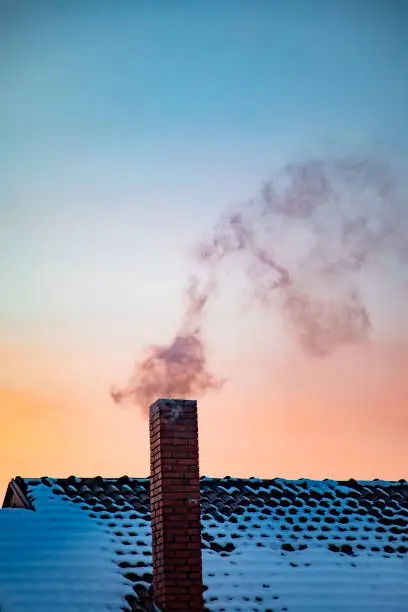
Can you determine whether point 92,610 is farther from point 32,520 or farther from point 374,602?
point 374,602

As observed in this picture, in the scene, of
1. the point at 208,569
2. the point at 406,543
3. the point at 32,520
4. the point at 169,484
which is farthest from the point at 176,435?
the point at 406,543

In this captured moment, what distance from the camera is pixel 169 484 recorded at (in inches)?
352

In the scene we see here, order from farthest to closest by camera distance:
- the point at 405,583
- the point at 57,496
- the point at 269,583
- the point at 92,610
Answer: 1. the point at 57,496
2. the point at 405,583
3. the point at 269,583
4. the point at 92,610

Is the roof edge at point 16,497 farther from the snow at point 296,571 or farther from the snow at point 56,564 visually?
the snow at point 296,571

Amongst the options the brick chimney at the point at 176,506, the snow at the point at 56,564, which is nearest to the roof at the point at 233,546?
the snow at the point at 56,564

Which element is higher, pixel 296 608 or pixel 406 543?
pixel 406 543

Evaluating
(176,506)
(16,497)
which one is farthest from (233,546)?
(16,497)

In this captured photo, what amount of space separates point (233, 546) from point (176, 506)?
214 centimetres

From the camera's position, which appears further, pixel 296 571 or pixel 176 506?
pixel 296 571

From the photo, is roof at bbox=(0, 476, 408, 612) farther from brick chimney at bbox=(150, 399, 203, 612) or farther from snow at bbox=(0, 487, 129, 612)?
brick chimney at bbox=(150, 399, 203, 612)

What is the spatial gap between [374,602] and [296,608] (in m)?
1.10

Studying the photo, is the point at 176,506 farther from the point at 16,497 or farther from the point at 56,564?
the point at 16,497

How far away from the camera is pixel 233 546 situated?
10.7 m

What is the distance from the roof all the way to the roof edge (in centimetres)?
7
